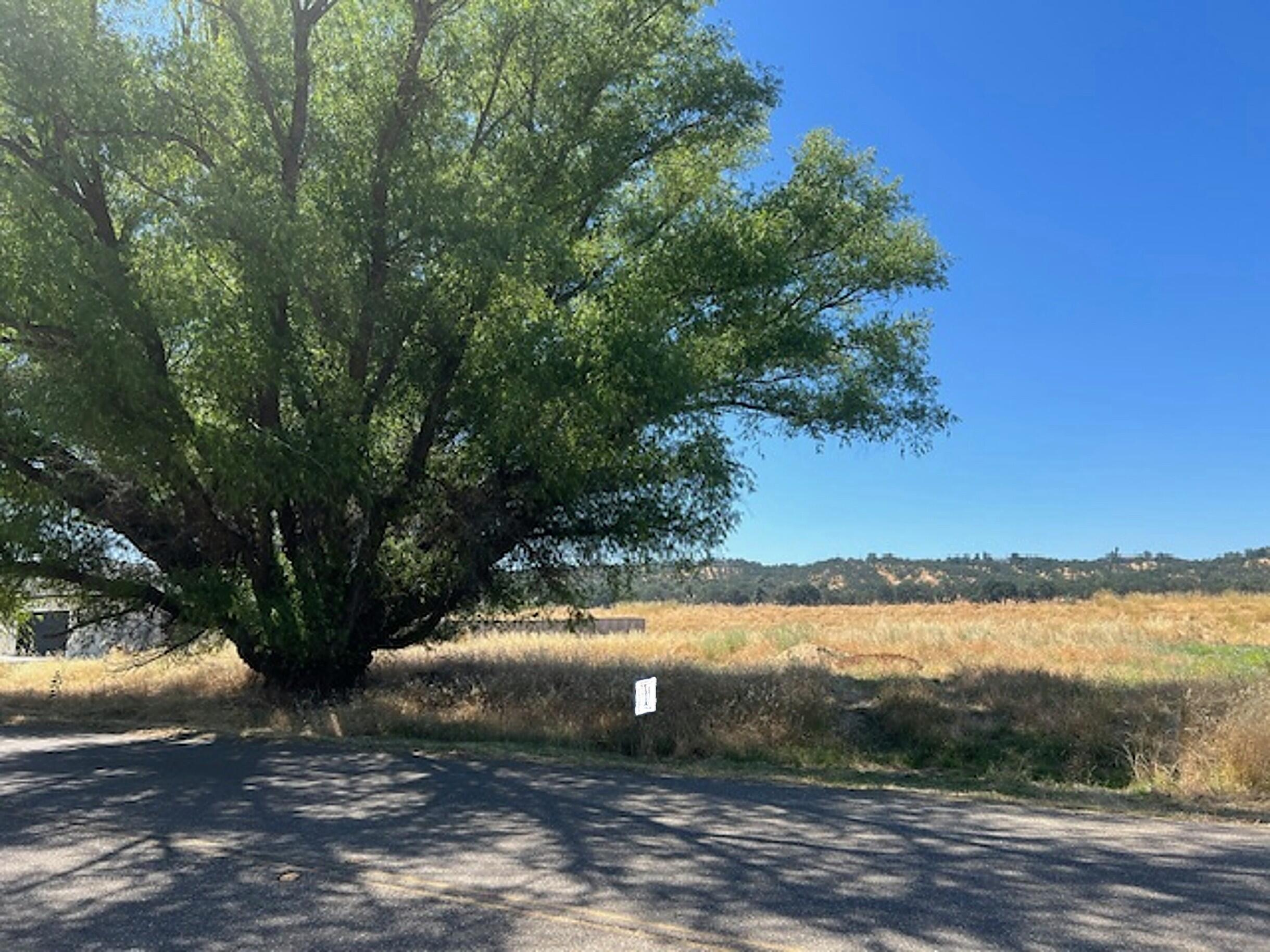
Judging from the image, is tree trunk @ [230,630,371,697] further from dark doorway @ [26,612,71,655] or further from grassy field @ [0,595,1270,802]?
dark doorway @ [26,612,71,655]

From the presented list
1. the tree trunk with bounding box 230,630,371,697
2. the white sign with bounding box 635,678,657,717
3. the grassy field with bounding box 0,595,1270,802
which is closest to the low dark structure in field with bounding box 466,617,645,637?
the grassy field with bounding box 0,595,1270,802

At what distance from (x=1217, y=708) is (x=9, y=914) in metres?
13.2

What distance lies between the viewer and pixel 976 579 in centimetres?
10688

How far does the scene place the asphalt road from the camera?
5387mm

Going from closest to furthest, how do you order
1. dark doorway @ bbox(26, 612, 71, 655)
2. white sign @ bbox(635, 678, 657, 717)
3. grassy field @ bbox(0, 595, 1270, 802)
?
white sign @ bbox(635, 678, 657, 717) → grassy field @ bbox(0, 595, 1270, 802) → dark doorway @ bbox(26, 612, 71, 655)

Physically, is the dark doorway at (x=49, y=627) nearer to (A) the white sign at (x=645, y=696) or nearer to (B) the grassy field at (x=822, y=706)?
(B) the grassy field at (x=822, y=706)

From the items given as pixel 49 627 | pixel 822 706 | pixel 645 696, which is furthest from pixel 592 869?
pixel 49 627

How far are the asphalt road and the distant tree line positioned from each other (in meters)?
36.7

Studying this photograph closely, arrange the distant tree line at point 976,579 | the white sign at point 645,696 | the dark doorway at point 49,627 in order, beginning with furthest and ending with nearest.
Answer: the distant tree line at point 976,579 → the dark doorway at point 49,627 → the white sign at point 645,696

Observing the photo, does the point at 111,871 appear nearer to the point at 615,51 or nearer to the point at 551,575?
the point at 551,575

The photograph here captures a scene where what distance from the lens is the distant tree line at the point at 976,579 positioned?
7694 cm

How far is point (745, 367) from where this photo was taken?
16234 mm

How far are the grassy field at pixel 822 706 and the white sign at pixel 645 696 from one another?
57.1 inches

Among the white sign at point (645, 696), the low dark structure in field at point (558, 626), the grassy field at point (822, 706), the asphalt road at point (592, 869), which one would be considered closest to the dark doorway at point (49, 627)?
the grassy field at point (822, 706)
